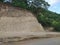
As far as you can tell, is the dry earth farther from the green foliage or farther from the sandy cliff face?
the green foliage

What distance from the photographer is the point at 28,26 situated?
30.4 m

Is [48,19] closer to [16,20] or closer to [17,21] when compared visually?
[17,21]

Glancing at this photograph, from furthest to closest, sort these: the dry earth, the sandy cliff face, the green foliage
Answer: the green foliage, the sandy cliff face, the dry earth

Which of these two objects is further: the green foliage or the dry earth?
the green foliage

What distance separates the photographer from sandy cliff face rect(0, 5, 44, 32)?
2871cm

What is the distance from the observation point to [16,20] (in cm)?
3009

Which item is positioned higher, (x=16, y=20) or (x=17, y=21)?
(x=16, y=20)

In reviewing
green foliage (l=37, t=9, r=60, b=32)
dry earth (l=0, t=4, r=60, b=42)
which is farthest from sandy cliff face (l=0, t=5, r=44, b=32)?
green foliage (l=37, t=9, r=60, b=32)

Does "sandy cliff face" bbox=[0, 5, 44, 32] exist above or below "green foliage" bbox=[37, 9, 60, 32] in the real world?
above

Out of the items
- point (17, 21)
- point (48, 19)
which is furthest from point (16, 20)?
point (48, 19)

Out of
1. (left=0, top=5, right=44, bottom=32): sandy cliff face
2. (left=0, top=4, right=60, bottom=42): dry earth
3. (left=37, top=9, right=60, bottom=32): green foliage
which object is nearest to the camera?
(left=0, top=4, right=60, bottom=42): dry earth

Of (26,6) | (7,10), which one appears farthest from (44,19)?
(7,10)

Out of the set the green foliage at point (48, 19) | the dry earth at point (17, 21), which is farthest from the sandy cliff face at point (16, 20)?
the green foliage at point (48, 19)

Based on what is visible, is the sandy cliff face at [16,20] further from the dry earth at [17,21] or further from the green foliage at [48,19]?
the green foliage at [48,19]
